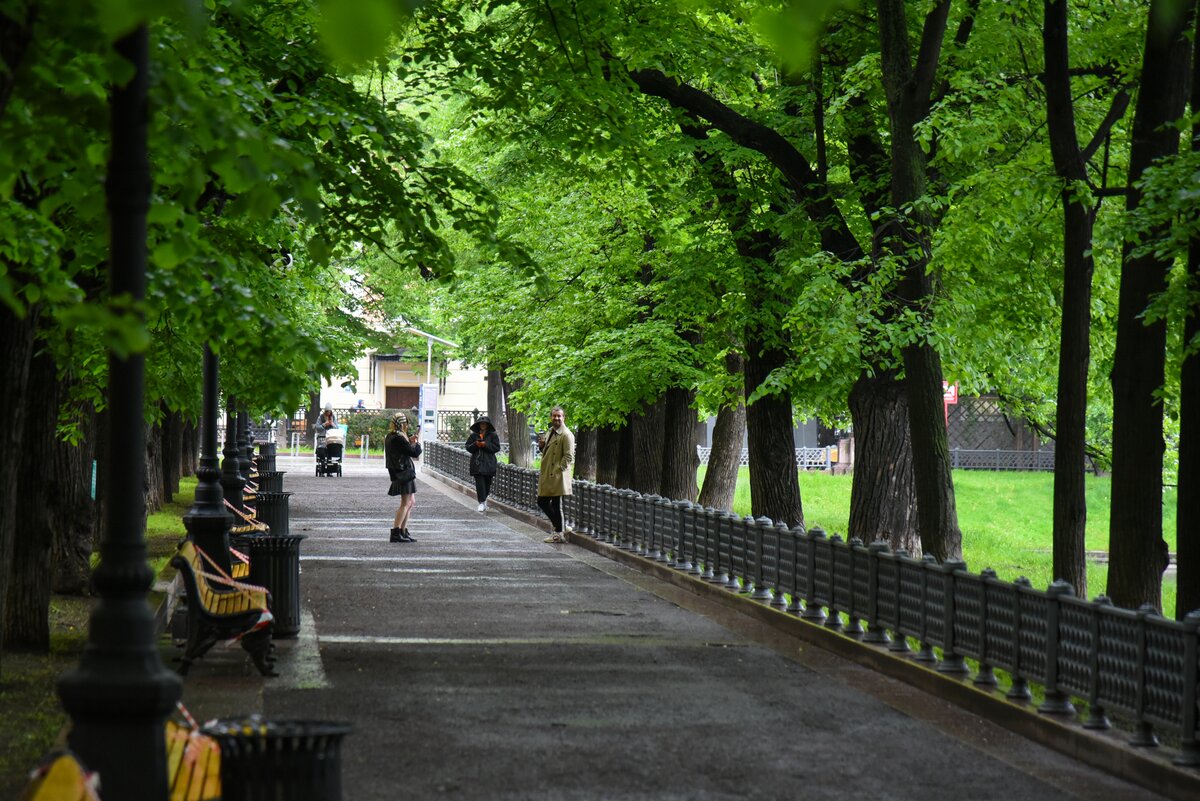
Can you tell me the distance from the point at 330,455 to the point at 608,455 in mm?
17527

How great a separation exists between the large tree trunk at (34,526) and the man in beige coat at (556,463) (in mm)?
11984

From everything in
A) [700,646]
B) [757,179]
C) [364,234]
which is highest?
[757,179]

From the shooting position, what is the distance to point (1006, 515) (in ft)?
144

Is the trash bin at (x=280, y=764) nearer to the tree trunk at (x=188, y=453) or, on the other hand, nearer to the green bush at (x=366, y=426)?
the tree trunk at (x=188, y=453)

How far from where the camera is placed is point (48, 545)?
13.0 m

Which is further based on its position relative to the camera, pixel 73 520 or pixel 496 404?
pixel 496 404

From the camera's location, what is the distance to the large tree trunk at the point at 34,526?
12.3 metres

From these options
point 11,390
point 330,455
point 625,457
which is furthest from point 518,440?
point 11,390

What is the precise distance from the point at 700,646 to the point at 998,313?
7.74 m

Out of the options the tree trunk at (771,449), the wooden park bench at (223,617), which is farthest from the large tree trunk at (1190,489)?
the tree trunk at (771,449)

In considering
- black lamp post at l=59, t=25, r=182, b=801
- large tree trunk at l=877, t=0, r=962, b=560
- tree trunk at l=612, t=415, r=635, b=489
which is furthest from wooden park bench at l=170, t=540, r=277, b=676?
tree trunk at l=612, t=415, r=635, b=489

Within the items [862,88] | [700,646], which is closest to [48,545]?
[700,646]

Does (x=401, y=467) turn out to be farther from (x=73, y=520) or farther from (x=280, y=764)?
(x=280, y=764)

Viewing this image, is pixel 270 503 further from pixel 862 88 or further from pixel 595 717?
pixel 595 717
